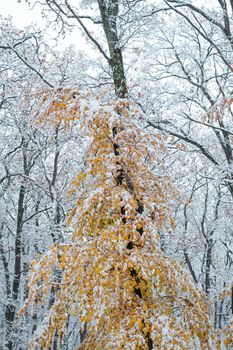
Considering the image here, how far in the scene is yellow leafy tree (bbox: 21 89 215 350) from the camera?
3469 mm

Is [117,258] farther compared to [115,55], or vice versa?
[115,55]

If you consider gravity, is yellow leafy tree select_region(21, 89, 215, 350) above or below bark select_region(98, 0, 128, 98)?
below

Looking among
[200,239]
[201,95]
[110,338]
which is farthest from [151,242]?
[200,239]

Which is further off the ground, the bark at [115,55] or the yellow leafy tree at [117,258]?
the bark at [115,55]

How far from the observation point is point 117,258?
11.9 ft

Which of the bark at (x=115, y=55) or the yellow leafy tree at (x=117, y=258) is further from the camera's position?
the bark at (x=115, y=55)

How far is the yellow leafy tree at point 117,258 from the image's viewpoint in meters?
3.47

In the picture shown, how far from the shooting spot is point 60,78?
1177cm

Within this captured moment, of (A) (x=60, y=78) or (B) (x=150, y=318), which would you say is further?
(A) (x=60, y=78)

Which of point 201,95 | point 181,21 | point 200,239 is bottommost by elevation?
point 200,239

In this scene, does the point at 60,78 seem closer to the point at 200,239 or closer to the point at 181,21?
the point at 181,21

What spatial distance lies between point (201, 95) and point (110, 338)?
887 centimetres

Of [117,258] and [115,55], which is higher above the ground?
[115,55]

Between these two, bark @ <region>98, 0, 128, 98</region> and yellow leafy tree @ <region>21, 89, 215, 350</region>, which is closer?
yellow leafy tree @ <region>21, 89, 215, 350</region>
